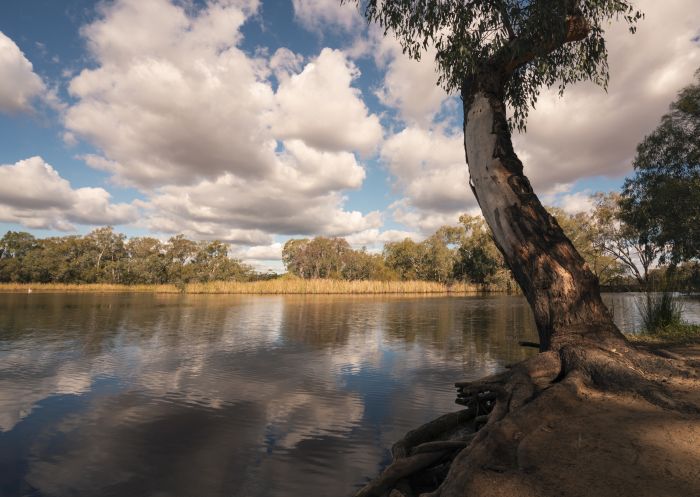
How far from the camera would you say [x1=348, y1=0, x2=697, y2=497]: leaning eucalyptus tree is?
3.46 metres

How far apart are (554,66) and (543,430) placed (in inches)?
271

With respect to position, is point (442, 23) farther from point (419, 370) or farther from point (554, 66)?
point (419, 370)

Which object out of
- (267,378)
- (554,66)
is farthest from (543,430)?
(554,66)

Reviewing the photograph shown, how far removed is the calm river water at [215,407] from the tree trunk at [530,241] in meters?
2.51

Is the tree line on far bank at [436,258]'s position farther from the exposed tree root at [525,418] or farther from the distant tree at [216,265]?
the exposed tree root at [525,418]

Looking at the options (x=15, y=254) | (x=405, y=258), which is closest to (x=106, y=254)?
(x=15, y=254)

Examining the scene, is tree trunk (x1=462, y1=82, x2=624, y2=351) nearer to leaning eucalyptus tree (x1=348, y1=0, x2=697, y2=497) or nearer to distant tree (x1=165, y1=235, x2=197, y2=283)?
leaning eucalyptus tree (x1=348, y1=0, x2=697, y2=497)

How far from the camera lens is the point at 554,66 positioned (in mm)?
7500

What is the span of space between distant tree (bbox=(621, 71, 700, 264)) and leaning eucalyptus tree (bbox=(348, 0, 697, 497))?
1160cm

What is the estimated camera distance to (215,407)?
6547 millimetres

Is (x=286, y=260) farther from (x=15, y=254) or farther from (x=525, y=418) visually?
(x=525, y=418)

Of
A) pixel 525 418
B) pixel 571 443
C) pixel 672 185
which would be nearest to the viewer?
pixel 571 443

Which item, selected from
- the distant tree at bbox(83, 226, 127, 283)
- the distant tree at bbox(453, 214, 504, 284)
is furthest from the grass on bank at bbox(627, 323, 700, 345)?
the distant tree at bbox(83, 226, 127, 283)

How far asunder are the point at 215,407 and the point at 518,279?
17.1 ft
